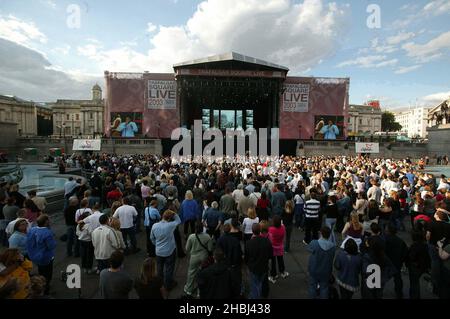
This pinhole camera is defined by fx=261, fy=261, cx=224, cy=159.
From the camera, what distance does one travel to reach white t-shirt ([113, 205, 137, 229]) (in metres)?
6.11

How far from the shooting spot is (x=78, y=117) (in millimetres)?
93000

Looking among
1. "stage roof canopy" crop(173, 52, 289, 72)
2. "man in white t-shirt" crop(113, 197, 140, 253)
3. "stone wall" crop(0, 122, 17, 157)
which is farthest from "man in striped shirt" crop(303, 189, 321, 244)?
"stone wall" crop(0, 122, 17, 157)

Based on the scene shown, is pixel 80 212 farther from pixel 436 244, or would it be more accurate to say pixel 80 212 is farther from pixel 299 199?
pixel 436 244

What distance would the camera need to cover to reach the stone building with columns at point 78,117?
88.8 m

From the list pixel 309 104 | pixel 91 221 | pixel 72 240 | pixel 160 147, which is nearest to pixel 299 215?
pixel 91 221

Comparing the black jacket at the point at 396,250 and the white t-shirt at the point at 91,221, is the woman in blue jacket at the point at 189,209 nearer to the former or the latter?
the white t-shirt at the point at 91,221

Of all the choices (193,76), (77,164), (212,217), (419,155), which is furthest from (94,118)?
(212,217)

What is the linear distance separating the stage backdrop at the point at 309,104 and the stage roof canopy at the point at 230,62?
509 cm

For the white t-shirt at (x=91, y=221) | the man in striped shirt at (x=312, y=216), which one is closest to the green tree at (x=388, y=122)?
the man in striped shirt at (x=312, y=216)

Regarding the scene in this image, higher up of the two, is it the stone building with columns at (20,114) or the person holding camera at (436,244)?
the stone building with columns at (20,114)

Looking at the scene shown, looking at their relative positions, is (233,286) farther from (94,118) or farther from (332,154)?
(94,118)

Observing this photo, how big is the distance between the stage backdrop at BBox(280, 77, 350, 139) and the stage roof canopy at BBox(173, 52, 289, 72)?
509cm

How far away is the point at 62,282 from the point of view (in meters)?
5.14

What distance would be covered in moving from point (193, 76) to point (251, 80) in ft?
21.6
